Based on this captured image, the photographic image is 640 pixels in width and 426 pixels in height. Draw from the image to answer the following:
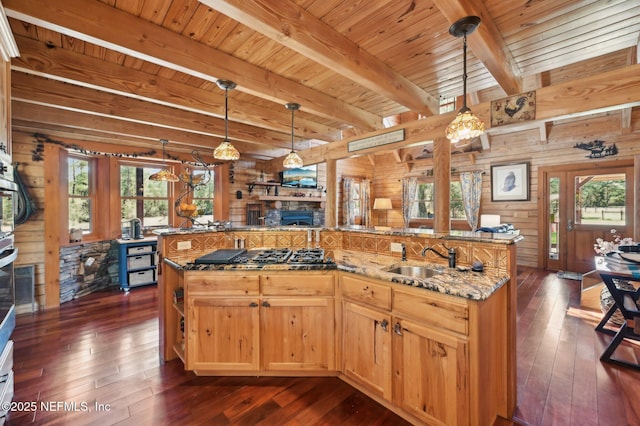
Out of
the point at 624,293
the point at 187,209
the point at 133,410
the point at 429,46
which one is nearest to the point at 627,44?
the point at 429,46

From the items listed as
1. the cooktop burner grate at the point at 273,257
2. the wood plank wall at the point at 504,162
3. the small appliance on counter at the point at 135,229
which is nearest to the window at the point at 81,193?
the wood plank wall at the point at 504,162

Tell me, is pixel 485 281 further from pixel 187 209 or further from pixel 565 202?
pixel 565 202

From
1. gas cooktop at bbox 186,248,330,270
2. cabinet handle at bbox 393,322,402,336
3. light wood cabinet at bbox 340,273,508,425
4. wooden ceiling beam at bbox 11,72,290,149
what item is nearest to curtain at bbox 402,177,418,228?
wooden ceiling beam at bbox 11,72,290,149

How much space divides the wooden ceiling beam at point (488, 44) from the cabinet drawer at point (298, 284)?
1855 millimetres

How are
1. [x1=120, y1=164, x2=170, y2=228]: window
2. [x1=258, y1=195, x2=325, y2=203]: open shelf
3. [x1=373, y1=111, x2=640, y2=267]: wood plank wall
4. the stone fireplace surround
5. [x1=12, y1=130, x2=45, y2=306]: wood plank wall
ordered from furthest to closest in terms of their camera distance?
1. the stone fireplace surround
2. [x1=258, y1=195, x2=325, y2=203]: open shelf
3. [x1=373, y1=111, x2=640, y2=267]: wood plank wall
4. [x1=120, y1=164, x2=170, y2=228]: window
5. [x1=12, y1=130, x2=45, y2=306]: wood plank wall

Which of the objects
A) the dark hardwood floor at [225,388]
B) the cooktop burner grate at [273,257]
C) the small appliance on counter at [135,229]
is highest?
the small appliance on counter at [135,229]

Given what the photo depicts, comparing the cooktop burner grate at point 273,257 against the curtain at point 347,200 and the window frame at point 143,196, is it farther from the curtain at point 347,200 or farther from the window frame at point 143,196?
the curtain at point 347,200

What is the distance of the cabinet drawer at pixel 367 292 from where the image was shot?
181 cm

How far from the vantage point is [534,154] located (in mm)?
5812

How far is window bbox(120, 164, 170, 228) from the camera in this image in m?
4.67

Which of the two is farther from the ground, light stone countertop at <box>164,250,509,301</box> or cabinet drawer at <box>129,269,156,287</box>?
light stone countertop at <box>164,250,509,301</box>

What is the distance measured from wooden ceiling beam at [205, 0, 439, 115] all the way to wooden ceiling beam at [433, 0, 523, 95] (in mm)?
706

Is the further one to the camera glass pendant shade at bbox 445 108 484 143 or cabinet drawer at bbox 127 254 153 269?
cabinet drawer at bbox 127 254 153 269

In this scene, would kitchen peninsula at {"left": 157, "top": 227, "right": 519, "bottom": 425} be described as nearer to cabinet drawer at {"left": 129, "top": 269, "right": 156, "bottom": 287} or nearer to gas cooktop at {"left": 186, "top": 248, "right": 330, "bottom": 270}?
gas cooktop at {"left": 186, "top": 248, "right": 330, "bottom": 270}
